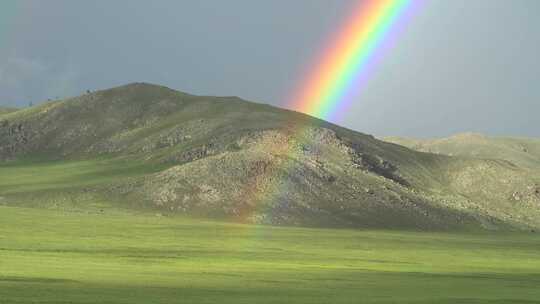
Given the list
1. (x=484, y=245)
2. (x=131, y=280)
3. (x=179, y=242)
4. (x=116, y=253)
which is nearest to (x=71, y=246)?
(x=116, y=253)

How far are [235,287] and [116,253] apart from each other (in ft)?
127

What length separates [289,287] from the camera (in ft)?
194

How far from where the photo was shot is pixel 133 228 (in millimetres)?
147875

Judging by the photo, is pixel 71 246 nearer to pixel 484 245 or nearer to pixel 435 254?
pixel 435 254

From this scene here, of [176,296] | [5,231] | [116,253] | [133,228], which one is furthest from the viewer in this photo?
[133,228]

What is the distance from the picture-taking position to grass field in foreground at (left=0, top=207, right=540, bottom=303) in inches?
2053

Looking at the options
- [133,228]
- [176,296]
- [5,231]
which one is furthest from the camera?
[133,228]

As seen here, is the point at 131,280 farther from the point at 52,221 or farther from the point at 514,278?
the point at 52,221

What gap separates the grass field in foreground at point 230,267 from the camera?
2053 inches

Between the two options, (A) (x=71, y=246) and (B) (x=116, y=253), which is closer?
(B) (x=116, y=253)

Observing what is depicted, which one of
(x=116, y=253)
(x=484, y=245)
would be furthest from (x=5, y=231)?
(x=484, y=245)

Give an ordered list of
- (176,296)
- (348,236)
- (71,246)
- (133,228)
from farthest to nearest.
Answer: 1. (348,236)
2. (133,228)
3. (71,246)
4. (176,296)

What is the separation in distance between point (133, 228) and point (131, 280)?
91.0 m

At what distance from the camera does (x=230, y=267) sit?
77.8 meters
